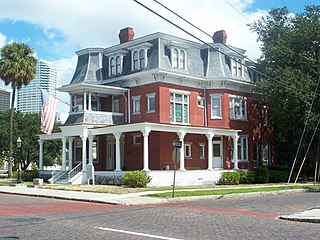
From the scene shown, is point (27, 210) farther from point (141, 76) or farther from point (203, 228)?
point (141, 76)

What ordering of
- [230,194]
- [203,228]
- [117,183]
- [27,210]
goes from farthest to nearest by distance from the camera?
[117,183] < [230,194] < [27,210] < [203,228]

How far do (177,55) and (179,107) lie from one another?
4.19 meters

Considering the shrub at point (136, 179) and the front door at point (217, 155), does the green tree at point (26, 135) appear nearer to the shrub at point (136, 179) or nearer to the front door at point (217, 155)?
the front door at point (217, 155)

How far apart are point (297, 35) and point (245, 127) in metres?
9.02

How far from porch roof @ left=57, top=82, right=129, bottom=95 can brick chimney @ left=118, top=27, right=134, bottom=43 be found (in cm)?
551

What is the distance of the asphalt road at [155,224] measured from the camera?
11.0 metres

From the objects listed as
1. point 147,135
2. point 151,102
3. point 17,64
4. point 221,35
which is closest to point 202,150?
point 151,102

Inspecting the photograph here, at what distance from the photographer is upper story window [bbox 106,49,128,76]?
125ft

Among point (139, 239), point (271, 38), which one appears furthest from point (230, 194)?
point (271, 38)

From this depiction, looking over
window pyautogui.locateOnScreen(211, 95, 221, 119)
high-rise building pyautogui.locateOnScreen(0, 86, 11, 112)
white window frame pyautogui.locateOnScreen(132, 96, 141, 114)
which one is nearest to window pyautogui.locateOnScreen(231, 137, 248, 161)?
window pyautogui.locateOnScreen(211, 95, 221, 119)

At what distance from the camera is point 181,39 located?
123 feet

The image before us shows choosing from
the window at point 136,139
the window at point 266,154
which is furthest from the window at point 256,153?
the window at point 136,139

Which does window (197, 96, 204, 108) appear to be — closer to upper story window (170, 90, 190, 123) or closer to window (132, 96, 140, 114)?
upper story window (170, 90, 190, 123)

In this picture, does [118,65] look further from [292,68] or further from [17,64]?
[292,68]
